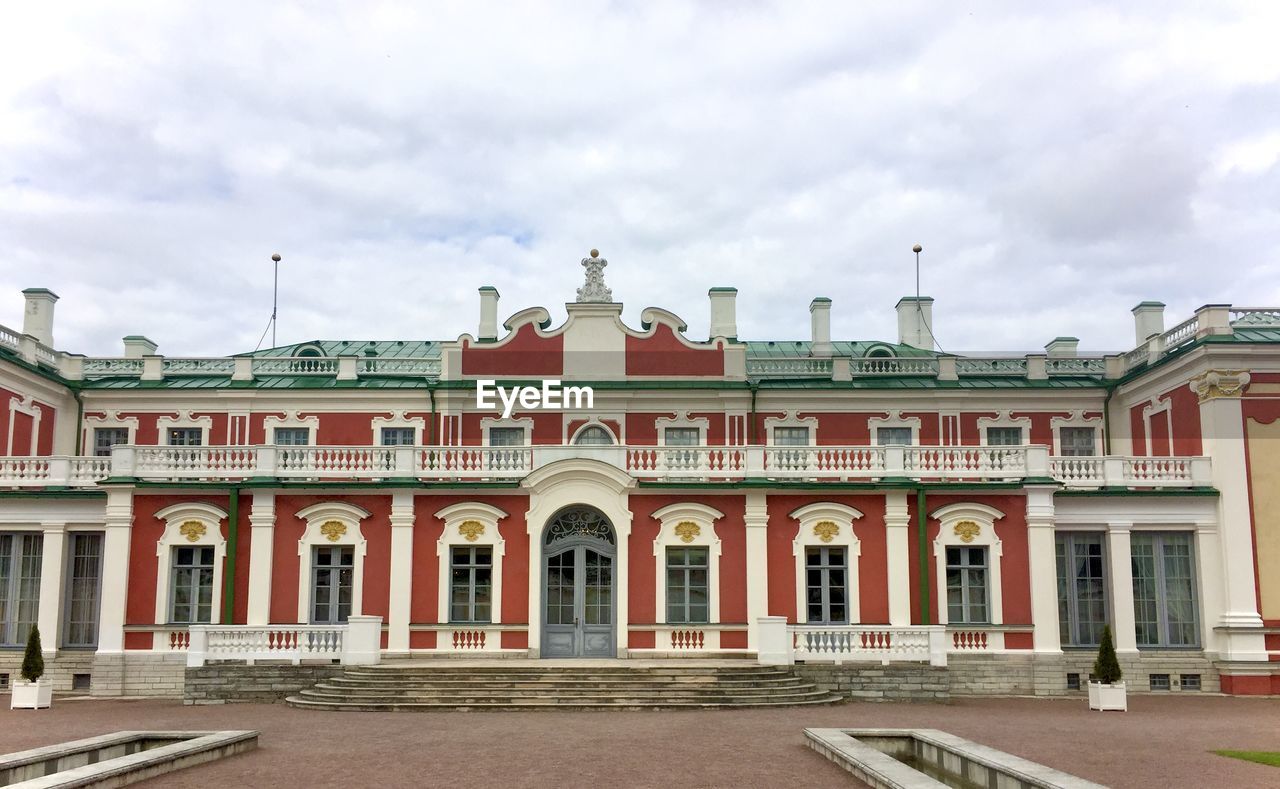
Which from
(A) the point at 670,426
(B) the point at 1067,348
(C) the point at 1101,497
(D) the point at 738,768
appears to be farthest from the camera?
(B) the point at 1067,348

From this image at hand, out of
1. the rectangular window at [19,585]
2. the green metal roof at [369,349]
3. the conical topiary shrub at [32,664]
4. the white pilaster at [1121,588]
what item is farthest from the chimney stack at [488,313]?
the white pilaster at [1121,588]

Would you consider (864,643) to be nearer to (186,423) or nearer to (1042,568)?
(1042,568)

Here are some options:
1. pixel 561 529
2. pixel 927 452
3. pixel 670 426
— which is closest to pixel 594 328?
pixel 670 426

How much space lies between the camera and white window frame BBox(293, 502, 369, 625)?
23516mm

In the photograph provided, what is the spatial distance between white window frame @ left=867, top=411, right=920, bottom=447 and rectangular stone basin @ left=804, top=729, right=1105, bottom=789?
16.2 m

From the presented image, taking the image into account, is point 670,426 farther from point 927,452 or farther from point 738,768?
point 738,768

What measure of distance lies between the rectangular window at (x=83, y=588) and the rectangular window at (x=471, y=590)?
7.69 m

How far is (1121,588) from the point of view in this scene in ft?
78.6

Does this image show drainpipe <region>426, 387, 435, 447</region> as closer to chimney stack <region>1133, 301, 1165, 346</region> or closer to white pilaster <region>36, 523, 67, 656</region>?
white pilaster <region>36, 523, 67, 656</region>

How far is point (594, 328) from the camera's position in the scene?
29.3 meters

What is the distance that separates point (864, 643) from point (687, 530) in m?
4.27

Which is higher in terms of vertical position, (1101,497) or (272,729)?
(1101,497)

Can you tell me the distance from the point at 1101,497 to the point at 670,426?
1033 cm

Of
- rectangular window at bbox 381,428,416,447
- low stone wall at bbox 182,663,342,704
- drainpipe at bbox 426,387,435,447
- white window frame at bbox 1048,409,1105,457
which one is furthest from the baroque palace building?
rectangular window at bbox 381,428,416,447
